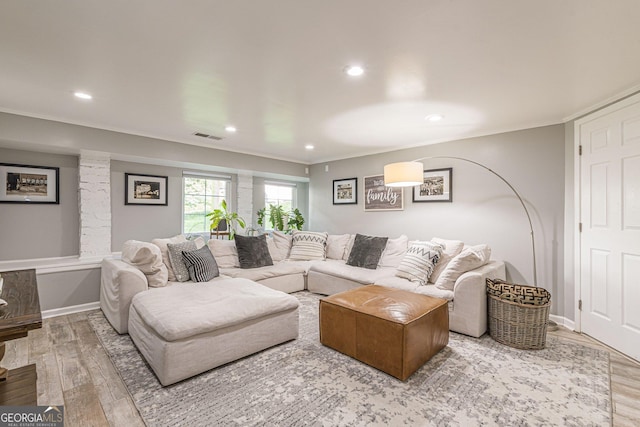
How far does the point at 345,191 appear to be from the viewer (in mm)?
5434

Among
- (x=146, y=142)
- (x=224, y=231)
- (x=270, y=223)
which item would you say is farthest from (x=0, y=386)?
(x=270, y=223)

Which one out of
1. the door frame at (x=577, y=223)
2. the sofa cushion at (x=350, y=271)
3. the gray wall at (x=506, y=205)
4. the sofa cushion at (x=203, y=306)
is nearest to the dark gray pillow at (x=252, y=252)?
the sofa cushion at (x=350, y=271)

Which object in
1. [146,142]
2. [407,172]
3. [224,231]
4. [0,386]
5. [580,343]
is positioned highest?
[146,142]

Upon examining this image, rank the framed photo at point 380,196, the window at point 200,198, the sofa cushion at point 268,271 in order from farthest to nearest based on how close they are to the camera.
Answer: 1. the window at point 200,198
2. the framed photo at point 380,196
3. the sofa cushion at point 268,271

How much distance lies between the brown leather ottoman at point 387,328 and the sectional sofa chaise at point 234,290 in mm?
413

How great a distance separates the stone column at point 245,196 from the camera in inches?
210

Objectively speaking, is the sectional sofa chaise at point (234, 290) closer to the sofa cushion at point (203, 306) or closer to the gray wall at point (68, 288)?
the sofa cushion at point (203, 306)

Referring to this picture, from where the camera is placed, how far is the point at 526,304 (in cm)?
259

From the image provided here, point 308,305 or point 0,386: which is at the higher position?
point 0,386

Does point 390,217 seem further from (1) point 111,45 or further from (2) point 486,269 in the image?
(1) point 111,45

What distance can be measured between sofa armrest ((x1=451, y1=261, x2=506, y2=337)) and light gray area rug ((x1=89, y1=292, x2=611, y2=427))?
0.90 ft

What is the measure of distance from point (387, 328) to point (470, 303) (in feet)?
3.81

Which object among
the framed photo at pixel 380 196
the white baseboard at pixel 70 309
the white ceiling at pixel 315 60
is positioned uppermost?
the white ceiling at pixel 315 60

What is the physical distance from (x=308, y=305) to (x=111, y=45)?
3.22m
